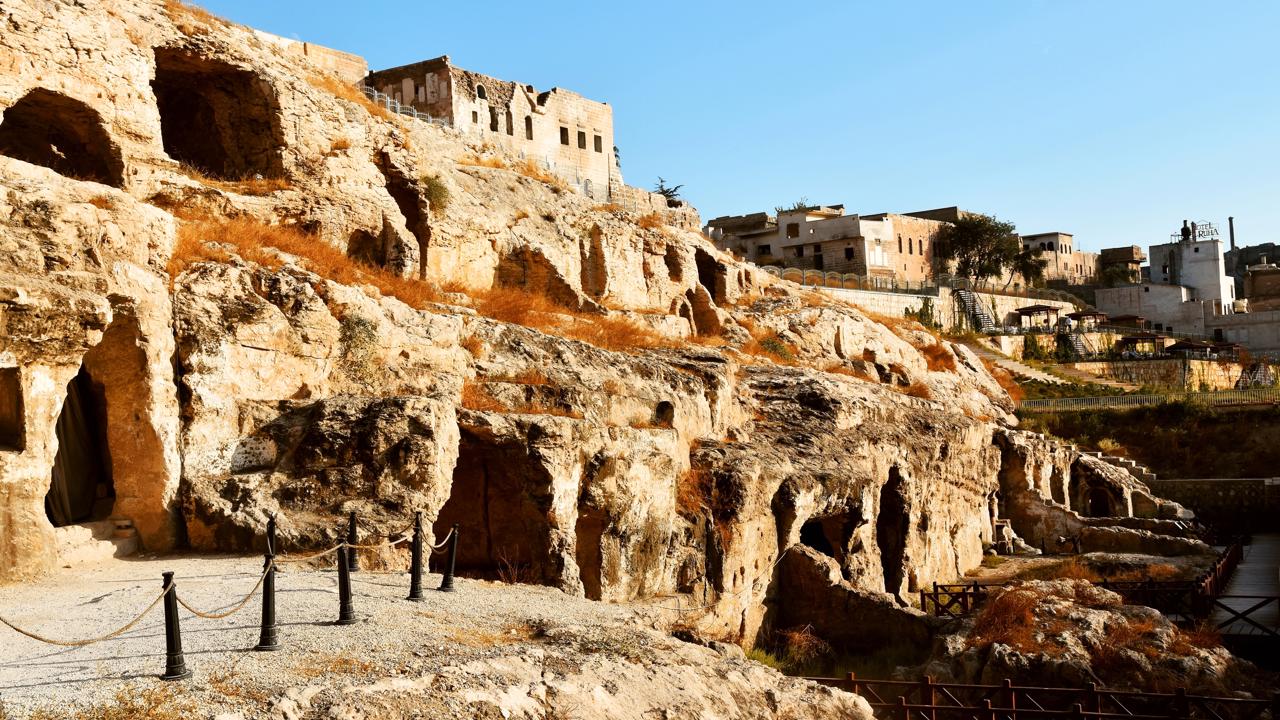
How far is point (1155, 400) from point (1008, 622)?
3347cm

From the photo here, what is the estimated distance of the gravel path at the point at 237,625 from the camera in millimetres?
7590

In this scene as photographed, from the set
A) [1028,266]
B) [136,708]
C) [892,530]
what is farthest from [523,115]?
[1028,266]

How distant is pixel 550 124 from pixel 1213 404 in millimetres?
28578

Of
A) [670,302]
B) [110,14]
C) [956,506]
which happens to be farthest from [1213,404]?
[110,14]

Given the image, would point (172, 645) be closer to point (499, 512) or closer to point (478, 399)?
point (499, 512)

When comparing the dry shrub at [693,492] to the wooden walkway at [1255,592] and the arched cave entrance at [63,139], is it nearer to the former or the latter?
the wooden walkway at [1255,592]

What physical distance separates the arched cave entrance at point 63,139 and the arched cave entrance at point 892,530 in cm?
1547

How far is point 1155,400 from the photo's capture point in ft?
153

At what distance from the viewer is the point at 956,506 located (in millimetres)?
27734

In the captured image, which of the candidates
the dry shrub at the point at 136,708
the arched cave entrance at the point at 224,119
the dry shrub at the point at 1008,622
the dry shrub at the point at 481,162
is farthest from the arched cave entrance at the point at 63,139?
the dry shrub at the point at 1008,622

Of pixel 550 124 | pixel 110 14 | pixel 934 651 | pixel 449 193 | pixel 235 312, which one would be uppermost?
pixel 550 124

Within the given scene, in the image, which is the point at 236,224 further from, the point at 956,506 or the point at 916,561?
the point at 956,506

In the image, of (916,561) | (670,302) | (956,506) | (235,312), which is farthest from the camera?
(670,302)

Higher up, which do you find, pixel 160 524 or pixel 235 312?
pixel 235 312
